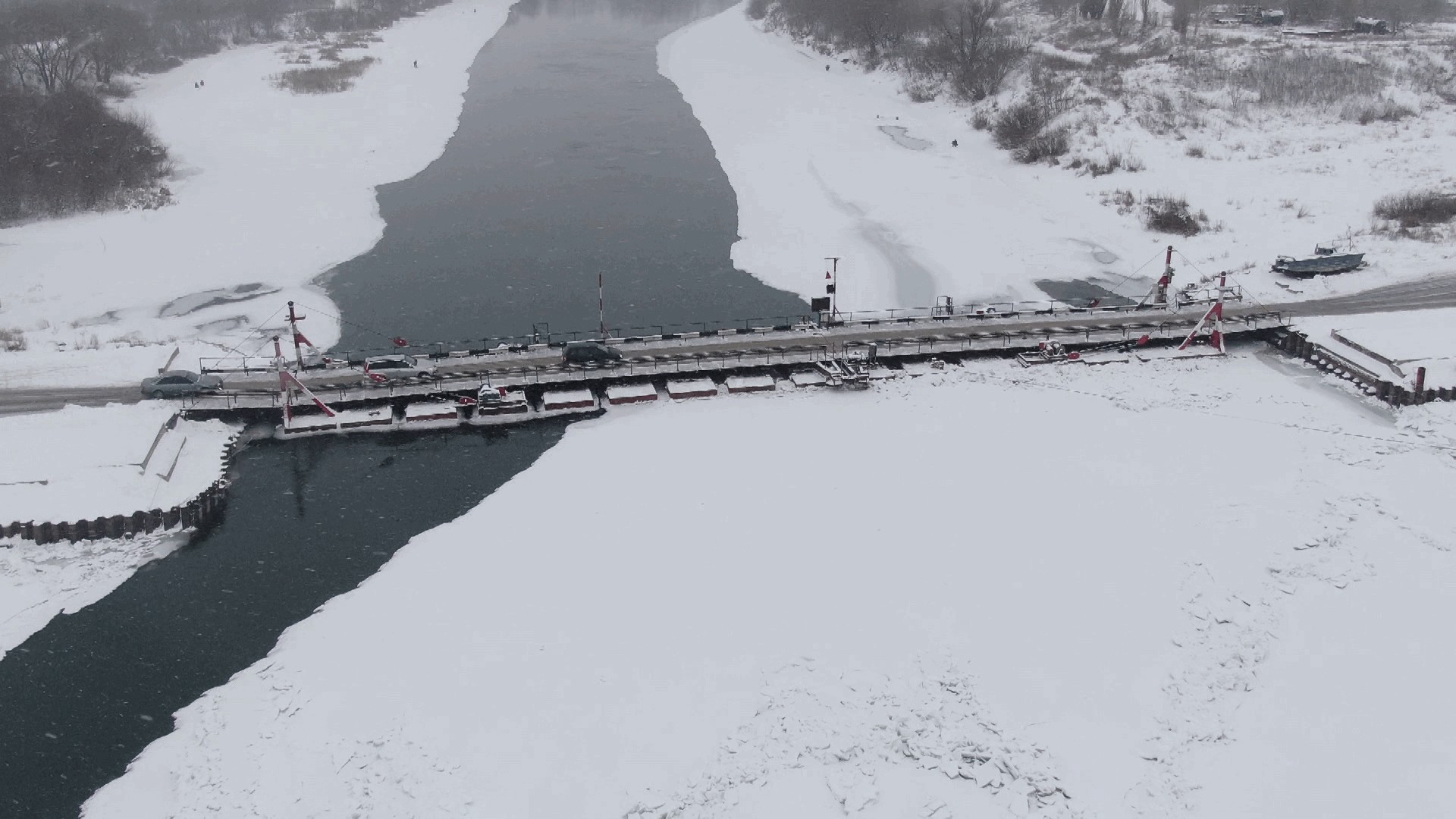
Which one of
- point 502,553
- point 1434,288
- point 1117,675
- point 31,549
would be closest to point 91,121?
point 31,549

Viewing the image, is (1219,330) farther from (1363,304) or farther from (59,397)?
(59,397)

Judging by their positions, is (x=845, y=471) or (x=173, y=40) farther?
(x=173, y=40)

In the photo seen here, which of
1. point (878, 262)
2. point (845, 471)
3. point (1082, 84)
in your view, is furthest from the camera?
point (1082, 84)

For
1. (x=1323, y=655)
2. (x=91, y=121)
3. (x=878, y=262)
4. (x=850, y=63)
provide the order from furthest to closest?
(x=850, y=63) < (x=91, y=121) < (x=878, y=262) < (x=1323, y=655)

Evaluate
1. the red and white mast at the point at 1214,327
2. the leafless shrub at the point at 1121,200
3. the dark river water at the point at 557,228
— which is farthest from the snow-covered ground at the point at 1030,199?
the red and white mast at the point at 1214,327

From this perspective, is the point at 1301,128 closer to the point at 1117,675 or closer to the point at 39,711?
the point at 1117,675

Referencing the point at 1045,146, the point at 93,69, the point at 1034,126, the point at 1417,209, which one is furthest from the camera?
the point at 93,69

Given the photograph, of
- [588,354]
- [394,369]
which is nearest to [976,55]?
[588,354]
